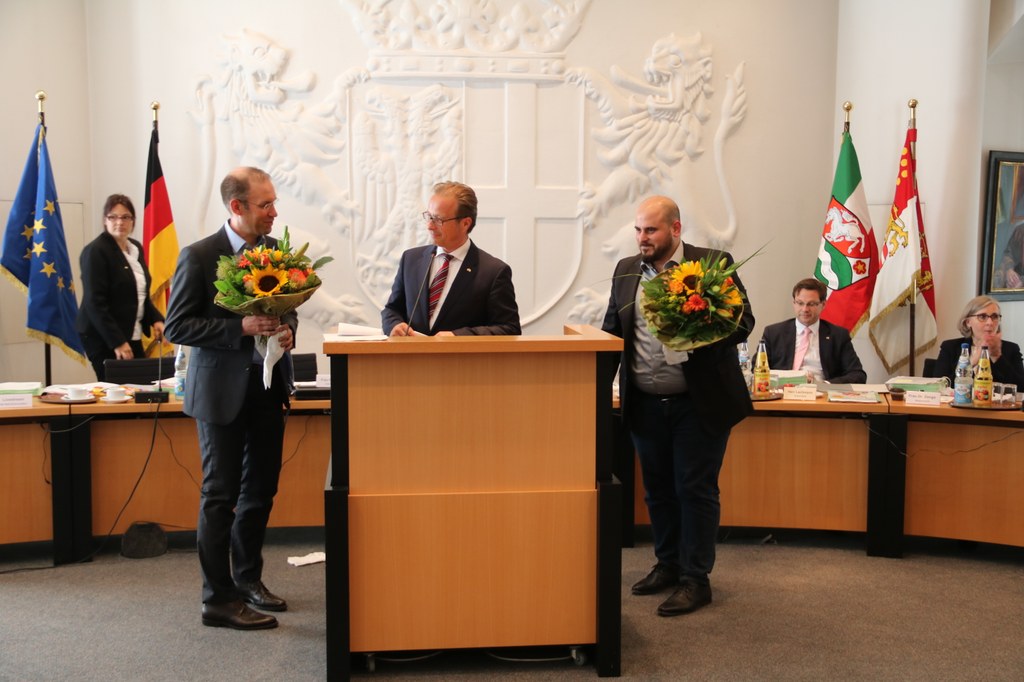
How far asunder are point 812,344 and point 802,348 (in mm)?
55

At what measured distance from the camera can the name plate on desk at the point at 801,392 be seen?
4594 millimetres

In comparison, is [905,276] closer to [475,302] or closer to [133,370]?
[475,302]

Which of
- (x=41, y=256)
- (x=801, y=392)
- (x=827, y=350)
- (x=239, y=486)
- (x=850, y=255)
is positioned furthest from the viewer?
(x=850, y=255)

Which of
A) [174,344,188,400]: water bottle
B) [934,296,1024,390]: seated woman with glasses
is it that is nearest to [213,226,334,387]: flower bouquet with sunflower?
[174,344,188,400]: water bottle

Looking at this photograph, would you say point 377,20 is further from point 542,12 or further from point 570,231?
point 570,231

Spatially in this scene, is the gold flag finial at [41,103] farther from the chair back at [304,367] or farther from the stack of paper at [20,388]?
the chair back at [304,367]

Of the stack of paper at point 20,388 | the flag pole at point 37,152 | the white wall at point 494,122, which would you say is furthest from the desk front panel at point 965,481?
the flag pole at point 37,152

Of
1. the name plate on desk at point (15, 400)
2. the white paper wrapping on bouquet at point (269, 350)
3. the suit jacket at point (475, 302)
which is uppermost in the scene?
the suit jacket at point (475, 302)

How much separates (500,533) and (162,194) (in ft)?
13.3

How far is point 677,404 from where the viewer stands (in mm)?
3650

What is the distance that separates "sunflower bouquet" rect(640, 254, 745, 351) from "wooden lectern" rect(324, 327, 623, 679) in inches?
10.3

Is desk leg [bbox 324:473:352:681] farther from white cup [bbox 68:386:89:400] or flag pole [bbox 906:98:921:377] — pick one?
flag pole [bbox 906:98:921:377]

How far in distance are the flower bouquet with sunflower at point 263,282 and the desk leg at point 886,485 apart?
2.70m

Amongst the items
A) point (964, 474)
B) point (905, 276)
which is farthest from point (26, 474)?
point (905, 276)
